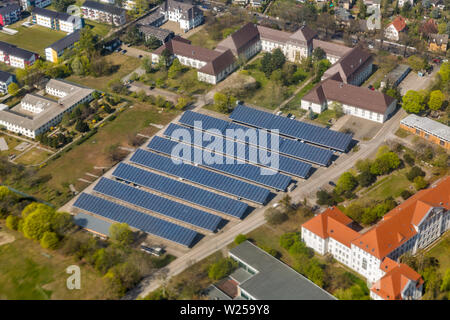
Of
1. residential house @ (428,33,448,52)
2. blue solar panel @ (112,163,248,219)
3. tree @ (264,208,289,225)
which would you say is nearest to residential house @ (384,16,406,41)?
residential house @ (428,33,448,52)

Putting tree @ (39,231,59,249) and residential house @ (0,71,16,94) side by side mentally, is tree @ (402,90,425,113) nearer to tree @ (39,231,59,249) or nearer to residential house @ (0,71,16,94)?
tree @ (39,231,59,249)

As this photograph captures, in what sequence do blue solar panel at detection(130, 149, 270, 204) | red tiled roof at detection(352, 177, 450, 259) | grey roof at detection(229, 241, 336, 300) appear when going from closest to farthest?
grey roof at detection(229, 241, 336, 300)
red tiled roof at detection(352, 177, 450, 259)
blue solar panel at detection(130, 149, 270, 204)

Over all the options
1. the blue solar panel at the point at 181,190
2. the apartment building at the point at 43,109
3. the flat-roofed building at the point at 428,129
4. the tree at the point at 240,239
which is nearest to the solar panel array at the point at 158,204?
the blue solar panel at the point at 181,190

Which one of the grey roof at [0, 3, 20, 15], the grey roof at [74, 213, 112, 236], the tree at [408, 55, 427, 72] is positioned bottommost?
the grey roof at [74, 213, 112, 236]

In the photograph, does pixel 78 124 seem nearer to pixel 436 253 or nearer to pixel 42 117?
pixel 42 117

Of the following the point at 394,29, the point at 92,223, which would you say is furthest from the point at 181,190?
the point at 394,29

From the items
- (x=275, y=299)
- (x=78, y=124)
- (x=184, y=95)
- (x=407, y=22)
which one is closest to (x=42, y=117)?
(x=78, y=124)
